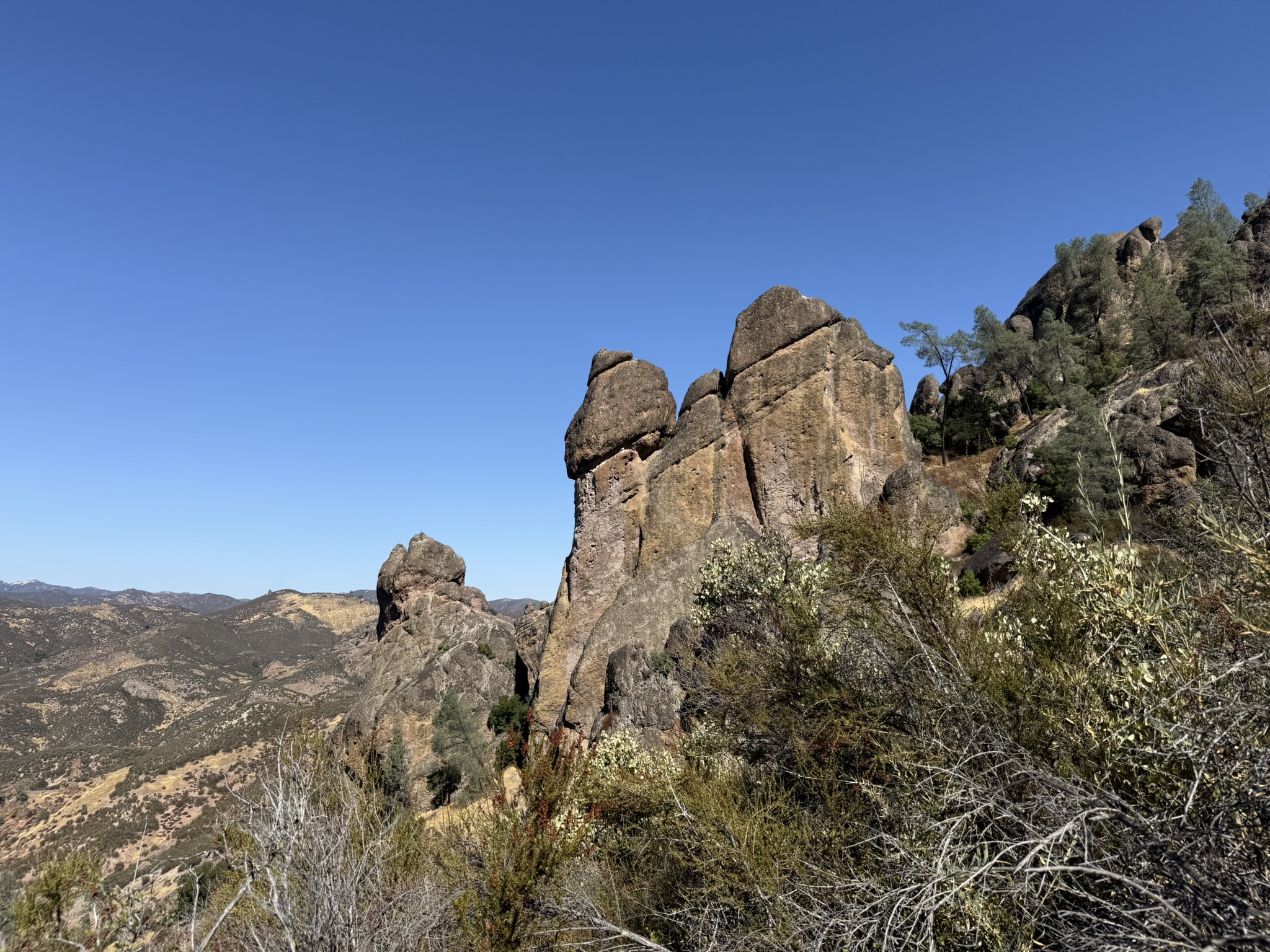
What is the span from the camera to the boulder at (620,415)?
969 inches

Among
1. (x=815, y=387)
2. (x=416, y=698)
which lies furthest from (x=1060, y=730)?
(x=416, y=698)

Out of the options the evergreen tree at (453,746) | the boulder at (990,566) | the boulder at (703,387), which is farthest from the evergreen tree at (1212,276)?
the evergreen tree at (453,746)

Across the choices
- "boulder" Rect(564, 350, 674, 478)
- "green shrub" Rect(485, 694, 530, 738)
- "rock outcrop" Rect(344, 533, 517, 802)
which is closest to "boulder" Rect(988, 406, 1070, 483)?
"boulder" Rect(564, 350, 674, 478)

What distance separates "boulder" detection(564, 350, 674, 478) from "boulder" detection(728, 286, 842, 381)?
10.9ft

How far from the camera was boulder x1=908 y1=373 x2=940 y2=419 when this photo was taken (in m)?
45.9

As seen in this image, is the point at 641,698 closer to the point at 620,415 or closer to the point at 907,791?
the point at 907,791

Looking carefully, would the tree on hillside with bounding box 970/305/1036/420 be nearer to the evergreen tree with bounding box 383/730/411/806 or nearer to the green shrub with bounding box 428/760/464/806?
the green shrub with bounding box 428/760/464/806

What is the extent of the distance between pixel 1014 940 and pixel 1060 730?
1.54 m

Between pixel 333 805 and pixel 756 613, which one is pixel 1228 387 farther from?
pixel 333 805

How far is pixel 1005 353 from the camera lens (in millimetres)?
40406

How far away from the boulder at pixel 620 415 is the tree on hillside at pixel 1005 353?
28005 mm

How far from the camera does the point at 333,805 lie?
8227 millimetres

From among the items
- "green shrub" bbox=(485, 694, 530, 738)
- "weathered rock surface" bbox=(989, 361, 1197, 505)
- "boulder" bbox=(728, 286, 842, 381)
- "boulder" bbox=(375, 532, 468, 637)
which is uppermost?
"boulder" bbox=(728, 286, 842, 381)

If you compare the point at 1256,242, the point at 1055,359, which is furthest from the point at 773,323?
the point at 1256,242
